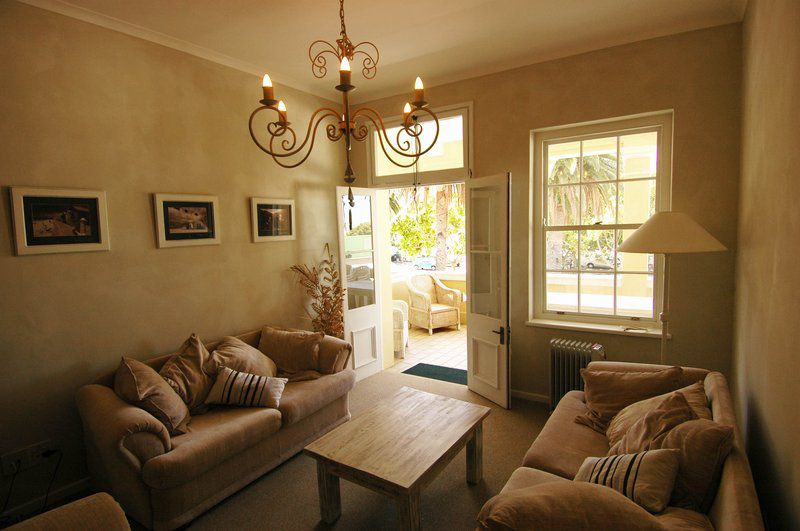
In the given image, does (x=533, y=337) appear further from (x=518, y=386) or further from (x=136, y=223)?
(x=136, y=223)

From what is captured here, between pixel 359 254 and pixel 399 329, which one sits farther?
pixel 399 329

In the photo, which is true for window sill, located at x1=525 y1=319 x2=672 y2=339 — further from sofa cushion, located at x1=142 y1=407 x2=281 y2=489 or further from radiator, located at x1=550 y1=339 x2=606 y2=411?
sofa cushion, located at x1=142 y1=407 x2=281 y2=489

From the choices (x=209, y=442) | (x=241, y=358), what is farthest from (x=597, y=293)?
(x=209, y=442)

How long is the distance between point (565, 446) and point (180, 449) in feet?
6.97

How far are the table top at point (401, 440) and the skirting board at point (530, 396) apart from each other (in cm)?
142

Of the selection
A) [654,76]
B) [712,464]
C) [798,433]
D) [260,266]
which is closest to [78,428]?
[260,266]

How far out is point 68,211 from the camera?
268 cm

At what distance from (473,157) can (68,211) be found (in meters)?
3.27

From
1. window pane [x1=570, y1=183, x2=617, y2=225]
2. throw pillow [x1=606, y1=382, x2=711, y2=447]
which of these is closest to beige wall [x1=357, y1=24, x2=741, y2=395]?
window pane [x1=570, y1=183, x2=617, y2=225]

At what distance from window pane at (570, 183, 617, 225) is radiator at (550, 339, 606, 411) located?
1104 millimetres

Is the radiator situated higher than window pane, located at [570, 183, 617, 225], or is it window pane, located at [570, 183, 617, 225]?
window pane, located at [570, 183, 617, 225]

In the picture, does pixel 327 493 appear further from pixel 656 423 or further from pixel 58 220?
pixel 58 220

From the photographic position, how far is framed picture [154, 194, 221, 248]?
124 inches

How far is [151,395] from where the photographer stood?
2.51 metres
